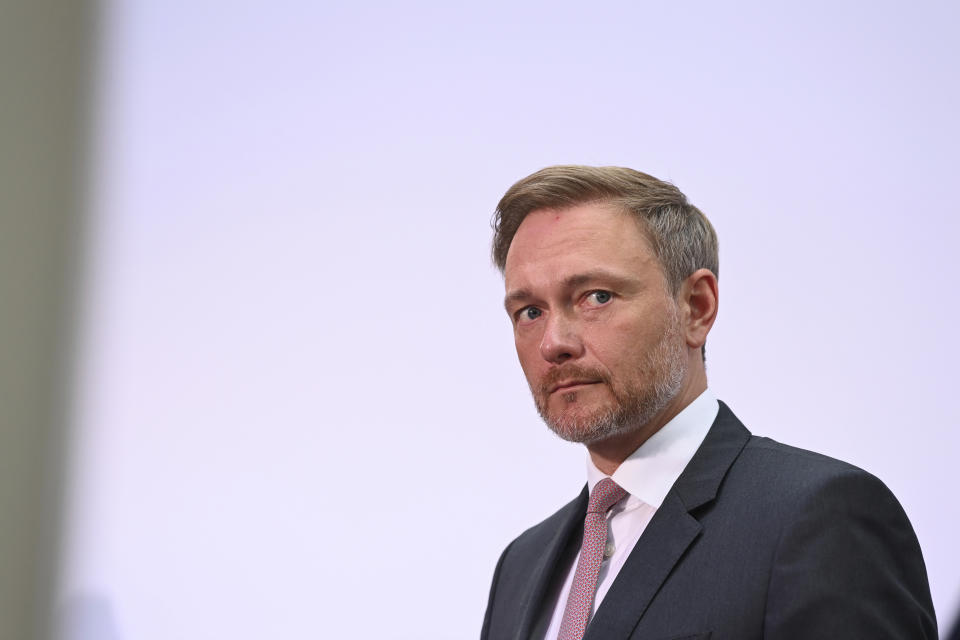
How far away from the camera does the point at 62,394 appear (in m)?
2.71

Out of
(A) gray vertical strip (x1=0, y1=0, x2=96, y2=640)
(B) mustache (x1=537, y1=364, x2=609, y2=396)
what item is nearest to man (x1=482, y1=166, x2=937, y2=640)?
(B) mustache (x1=537, y1=364, x2=609, y2=396)

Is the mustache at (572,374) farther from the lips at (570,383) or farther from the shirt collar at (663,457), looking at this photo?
the shirt collar at (663,457)

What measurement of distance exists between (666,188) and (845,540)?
26.8 inches

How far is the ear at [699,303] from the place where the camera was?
64.5 inches

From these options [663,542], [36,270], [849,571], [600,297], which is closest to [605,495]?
[663,542]

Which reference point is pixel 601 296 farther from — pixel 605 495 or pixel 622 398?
pixel 605 495

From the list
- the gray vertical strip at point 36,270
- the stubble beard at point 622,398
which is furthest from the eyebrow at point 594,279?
the gray vertical strip at point 36,270

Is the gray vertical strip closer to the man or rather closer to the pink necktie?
the man

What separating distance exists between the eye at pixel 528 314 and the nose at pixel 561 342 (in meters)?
0.07

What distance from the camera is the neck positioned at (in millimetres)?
1584

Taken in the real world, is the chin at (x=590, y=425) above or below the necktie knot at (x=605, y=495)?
above

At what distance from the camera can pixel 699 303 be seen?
1665 millimetres

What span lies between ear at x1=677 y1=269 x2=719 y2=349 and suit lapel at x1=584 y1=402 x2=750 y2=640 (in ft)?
0.62

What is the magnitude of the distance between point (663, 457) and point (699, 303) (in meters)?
0.28
